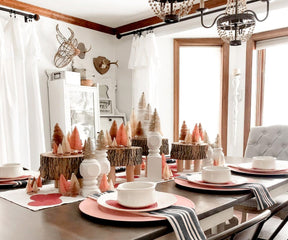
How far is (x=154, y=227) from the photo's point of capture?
718mm

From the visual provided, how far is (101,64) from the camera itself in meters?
4.07

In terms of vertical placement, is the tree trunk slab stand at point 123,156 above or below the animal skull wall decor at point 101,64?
below

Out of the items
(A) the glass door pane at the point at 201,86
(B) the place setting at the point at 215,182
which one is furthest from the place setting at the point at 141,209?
(A) the glass door pane at the point at 201,86

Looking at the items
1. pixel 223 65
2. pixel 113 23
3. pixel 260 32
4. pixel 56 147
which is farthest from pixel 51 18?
pixel 56 147

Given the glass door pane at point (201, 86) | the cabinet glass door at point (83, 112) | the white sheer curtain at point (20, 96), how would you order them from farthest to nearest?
1. the glass door pane at point (201, 86)
2. the cabinet glass door at point (83, 112)
3. the white sheer curtain at point (20, 96)

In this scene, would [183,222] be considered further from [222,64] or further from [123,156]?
[222,64]

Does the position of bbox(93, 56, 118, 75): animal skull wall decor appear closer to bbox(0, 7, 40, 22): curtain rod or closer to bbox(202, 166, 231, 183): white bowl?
bbox(0, 7, 40, 22): curtain rod

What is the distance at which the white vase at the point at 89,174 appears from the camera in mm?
968

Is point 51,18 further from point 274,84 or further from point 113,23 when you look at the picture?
point 274,84

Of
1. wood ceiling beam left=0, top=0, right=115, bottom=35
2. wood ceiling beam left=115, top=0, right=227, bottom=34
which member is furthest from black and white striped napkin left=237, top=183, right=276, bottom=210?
wood ceiling beam left=0, top=0, right=115, bottom=35

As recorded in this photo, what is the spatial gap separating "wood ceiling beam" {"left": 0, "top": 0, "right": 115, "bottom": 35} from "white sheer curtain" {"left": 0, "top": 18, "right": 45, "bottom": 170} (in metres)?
0.19

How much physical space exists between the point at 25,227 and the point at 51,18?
3.29m

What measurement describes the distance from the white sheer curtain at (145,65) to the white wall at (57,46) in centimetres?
51

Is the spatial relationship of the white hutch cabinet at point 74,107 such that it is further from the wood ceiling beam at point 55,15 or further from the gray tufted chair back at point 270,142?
the gray tufted chair back at point 270,142
